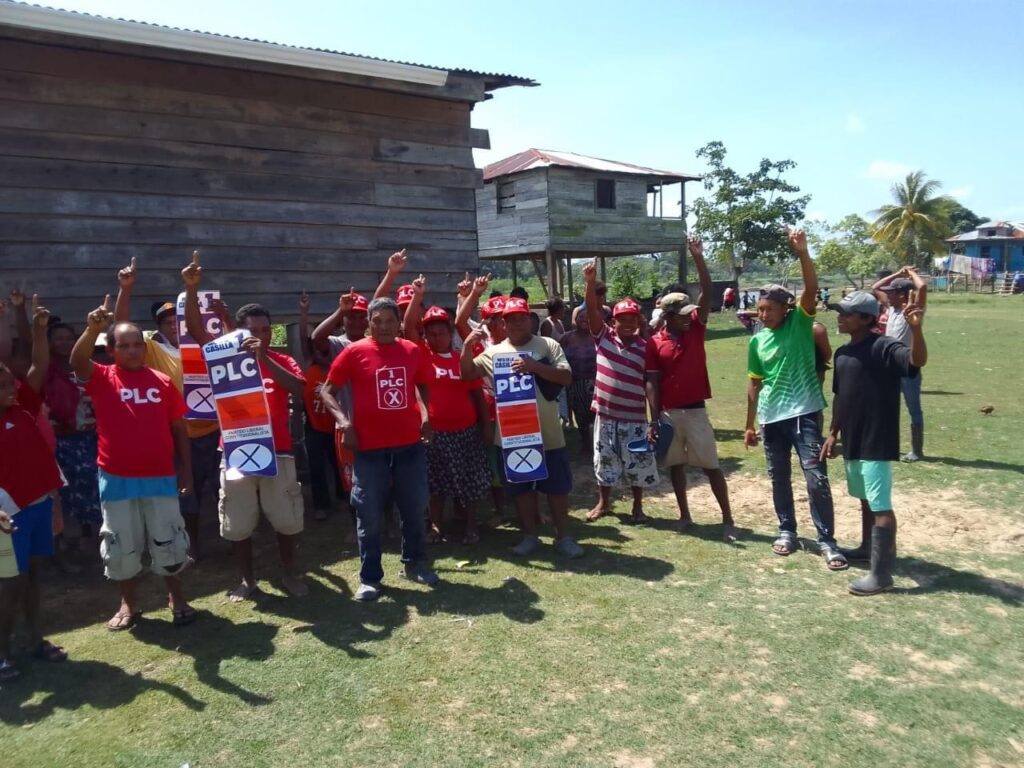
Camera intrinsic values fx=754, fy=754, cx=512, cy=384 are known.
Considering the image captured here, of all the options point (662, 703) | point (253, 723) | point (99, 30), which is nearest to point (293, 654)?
point (253, 723)

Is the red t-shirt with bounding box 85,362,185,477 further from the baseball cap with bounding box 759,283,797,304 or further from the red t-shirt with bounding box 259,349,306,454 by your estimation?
the baseball cap with bounding box 759,283,797,304

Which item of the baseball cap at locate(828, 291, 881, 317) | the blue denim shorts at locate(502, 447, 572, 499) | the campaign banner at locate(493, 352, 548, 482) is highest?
the baseball cap at locate(828, 291, 881, 317)

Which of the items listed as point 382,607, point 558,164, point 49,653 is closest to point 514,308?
point 382,607

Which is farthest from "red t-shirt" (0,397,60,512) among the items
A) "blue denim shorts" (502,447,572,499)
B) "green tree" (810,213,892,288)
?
"green tree" (810,213,892,288)

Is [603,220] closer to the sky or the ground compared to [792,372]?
closer to the sky

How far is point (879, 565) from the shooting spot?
15.6 ft

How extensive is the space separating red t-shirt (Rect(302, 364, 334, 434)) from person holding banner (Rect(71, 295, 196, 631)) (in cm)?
181

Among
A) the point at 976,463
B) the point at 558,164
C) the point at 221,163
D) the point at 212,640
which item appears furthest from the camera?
the point at 558,164

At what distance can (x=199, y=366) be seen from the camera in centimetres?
568

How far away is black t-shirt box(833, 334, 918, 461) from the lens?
4766mm

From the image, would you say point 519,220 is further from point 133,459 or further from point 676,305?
point 133,459

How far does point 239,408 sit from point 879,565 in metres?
4.18

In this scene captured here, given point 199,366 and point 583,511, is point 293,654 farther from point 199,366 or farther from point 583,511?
point 583,511

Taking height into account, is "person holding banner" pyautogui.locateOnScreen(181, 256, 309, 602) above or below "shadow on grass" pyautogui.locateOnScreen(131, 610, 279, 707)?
above
